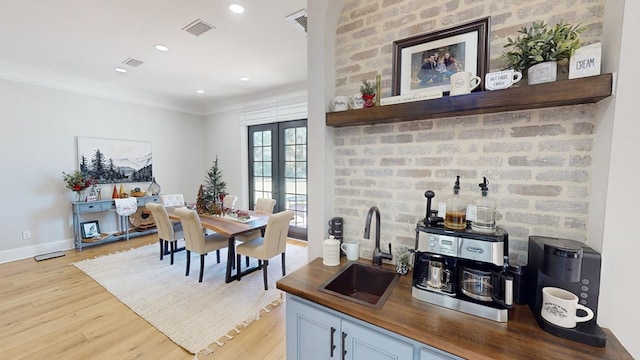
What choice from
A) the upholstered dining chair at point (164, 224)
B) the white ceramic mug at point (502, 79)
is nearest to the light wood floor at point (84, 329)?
the upholstered dining chair at point (164, 224)

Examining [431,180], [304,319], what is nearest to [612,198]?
[431,180]

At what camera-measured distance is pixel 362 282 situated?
162 centimetres

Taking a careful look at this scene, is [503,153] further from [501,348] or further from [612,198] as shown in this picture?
[501,348]

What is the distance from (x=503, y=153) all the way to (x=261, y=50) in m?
2.82

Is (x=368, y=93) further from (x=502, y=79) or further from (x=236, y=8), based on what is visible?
A: (x=236, y=8)

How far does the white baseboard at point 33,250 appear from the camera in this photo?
12.0 ft

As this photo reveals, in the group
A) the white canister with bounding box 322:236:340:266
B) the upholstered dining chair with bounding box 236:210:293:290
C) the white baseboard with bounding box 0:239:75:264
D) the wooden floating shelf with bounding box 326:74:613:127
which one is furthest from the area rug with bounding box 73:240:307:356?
the wooden floating shelf with bounding box 326:74:613:127

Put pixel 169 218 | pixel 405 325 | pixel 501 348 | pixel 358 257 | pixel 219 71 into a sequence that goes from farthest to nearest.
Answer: pixel 219 71 → pixel 169 218 → pixel 358 257 → pixel 405 325 → pixel 501 348

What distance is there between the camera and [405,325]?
3.38ft

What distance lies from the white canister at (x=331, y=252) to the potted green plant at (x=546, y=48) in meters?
1.30

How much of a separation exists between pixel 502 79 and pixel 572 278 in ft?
2.84

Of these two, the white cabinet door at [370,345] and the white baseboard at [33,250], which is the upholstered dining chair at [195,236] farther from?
the white baseboard at [33,250]

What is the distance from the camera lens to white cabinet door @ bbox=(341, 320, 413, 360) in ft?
3.45

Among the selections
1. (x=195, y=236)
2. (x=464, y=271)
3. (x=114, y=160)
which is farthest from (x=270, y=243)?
(x=114, y=160)
